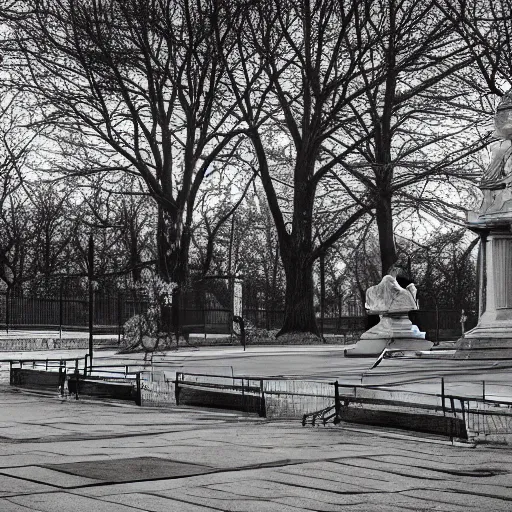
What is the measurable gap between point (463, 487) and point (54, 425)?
17.3 feet

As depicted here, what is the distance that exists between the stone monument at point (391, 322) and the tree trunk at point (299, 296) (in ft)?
32.8

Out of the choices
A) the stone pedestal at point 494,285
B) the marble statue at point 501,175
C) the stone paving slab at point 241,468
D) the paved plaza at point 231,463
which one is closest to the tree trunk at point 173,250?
the stone pedestal at point 494,285

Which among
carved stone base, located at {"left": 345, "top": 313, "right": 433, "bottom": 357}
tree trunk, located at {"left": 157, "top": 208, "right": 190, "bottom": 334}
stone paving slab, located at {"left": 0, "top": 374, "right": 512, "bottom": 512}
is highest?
tree trunk, located at {"left": 157, "top": 208, "right": 190, "bottom": 334}

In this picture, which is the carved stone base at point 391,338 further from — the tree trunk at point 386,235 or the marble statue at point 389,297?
the tree trunk at point 386,235

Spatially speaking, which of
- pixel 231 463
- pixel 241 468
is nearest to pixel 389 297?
pixel 231 463

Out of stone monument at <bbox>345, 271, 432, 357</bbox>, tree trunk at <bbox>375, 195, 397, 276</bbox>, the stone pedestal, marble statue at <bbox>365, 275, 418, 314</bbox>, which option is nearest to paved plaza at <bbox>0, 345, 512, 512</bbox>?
the stone pedestal

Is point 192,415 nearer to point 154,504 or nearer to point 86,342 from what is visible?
point 154,504

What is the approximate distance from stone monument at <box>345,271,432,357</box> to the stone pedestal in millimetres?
3190

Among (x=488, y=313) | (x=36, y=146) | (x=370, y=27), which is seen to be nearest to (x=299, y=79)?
(x=370, y=27)

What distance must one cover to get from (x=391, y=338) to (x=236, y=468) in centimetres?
1342

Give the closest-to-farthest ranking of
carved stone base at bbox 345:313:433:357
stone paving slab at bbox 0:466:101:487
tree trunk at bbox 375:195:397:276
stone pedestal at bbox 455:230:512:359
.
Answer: stone paving slab at bbox 0:466:101:487 < stone pedestal at bbox 455:230:512:359 < carved stone base at bbox 345:313:433:357 < tree trunk at bbox 375:195:397:276

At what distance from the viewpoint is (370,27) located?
1262 inches

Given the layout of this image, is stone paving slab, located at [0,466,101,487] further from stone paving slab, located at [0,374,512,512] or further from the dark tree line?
the dark tree line

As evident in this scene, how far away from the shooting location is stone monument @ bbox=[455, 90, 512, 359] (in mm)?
16938
